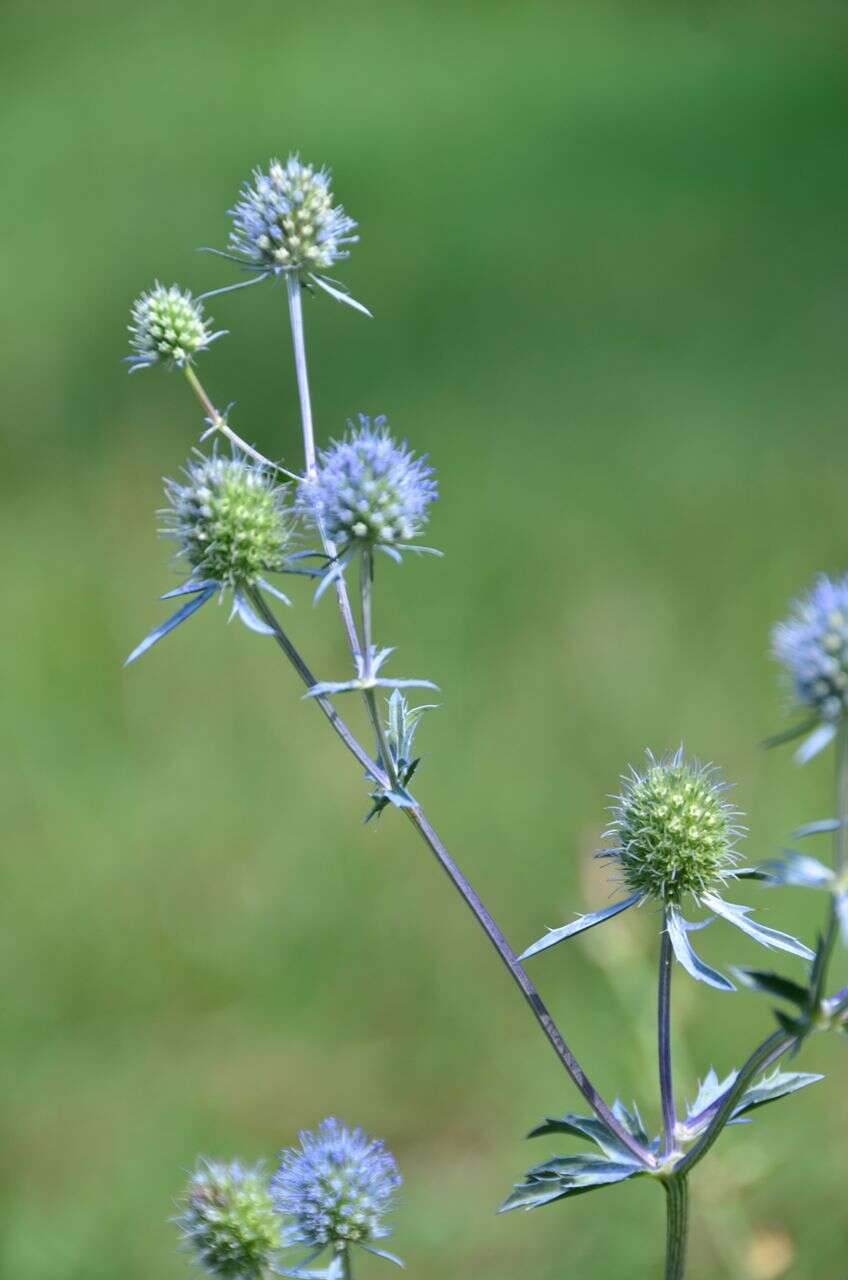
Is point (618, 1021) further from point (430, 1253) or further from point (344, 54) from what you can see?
point (344, 54)

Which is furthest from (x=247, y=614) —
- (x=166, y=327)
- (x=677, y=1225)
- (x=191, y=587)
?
(x=677, y=1225)

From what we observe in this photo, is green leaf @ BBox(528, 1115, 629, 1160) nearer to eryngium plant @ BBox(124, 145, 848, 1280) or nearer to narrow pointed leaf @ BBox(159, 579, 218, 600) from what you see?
eryngium plant @ BBox(124, 145, 848, 1280)

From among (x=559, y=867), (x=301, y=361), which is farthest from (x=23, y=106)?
(x=301, y=361)

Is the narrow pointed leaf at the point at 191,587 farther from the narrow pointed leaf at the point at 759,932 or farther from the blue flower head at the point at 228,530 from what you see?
the narrow pointed leaf at the point at 759,932

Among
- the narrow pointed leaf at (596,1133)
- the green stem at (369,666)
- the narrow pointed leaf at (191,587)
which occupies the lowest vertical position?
the narrow pointed leaf at (596,1133)

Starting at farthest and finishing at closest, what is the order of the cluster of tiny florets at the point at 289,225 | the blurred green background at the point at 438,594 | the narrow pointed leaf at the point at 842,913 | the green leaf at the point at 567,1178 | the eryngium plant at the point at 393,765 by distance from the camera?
1. the blurred green background at the point at 438,594
2. the cluster of tiny florets at the point at 289,225
3. the green leaf at the point at 567,1178
4. the eryngium plant at the point at 393,765
5. the narrow pointed leaf at the point at 842,913

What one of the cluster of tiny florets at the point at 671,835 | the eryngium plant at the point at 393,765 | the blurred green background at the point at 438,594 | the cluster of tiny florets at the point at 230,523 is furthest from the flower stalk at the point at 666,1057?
the blurred green background at the point at 438,594
